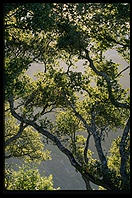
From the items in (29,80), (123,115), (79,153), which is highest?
(29,80)

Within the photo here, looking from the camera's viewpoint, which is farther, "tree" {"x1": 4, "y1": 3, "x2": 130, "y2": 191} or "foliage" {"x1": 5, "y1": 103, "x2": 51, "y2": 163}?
"foliage" {"x1": 5, "y1": 103, "x2": 51, "y2": 163}

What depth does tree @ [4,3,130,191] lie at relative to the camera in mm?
13703

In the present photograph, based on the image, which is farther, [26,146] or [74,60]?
[26,146]

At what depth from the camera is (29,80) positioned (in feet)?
68.6

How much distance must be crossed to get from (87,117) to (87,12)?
9630mm

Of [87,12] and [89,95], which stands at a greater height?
[87,12]

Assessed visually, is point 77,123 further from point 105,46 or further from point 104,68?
point 105,46

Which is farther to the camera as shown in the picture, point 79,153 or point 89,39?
point 79,153

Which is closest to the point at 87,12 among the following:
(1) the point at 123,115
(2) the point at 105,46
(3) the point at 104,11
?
(3) the point at 104,11

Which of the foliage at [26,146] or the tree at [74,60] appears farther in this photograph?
the foliage at [26,146]

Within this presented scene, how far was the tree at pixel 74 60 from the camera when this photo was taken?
13.7 m

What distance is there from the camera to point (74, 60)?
19.5m

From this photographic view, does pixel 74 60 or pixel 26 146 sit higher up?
pixel 74 60

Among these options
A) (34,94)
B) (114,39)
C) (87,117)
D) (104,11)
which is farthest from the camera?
(87,117)
